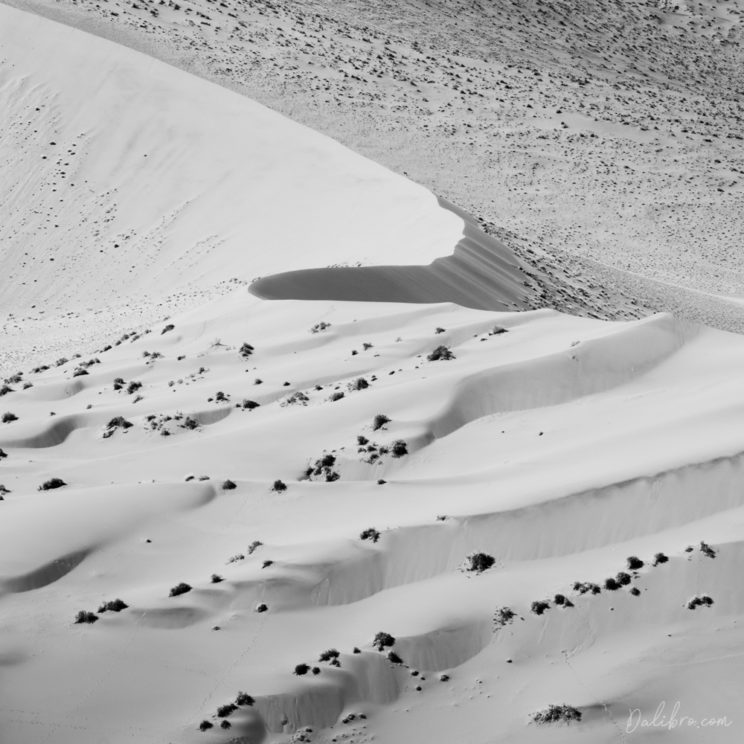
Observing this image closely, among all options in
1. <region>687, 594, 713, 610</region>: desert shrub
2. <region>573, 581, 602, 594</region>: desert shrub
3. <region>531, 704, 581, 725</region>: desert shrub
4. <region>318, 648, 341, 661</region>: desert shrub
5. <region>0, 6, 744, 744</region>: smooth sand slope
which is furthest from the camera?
<region>573, 581, 602, 594</region>: desert shrub

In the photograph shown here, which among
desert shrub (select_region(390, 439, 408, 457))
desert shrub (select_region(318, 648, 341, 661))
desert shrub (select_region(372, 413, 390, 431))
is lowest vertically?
desert shrub (select_region(318, 648, 341, 661))

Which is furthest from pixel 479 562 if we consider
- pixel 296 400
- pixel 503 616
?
pixel 296 400

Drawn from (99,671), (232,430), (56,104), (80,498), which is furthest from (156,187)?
(99,671)

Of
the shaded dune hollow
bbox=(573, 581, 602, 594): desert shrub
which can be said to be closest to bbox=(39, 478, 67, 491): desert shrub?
bbox=(573, 581, 602, 594): desert shrub

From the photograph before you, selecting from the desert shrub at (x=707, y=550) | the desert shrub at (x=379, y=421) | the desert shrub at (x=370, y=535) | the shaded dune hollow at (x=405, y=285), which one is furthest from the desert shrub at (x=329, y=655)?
the shaded dune hollow at (x=405, y=285)

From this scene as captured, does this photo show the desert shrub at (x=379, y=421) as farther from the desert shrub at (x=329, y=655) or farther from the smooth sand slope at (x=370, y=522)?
the desert shrub at (x=329, y=655)

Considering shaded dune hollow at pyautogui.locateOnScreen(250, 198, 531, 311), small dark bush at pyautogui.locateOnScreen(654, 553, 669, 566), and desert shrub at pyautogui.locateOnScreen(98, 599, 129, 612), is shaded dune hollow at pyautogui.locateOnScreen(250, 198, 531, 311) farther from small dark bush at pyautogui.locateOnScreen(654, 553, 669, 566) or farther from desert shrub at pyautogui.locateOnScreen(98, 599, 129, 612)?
desert shrub at pyautogui.locateOnScreen(98, 599, 129, 612)

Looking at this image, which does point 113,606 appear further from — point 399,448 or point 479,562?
point 399,448
